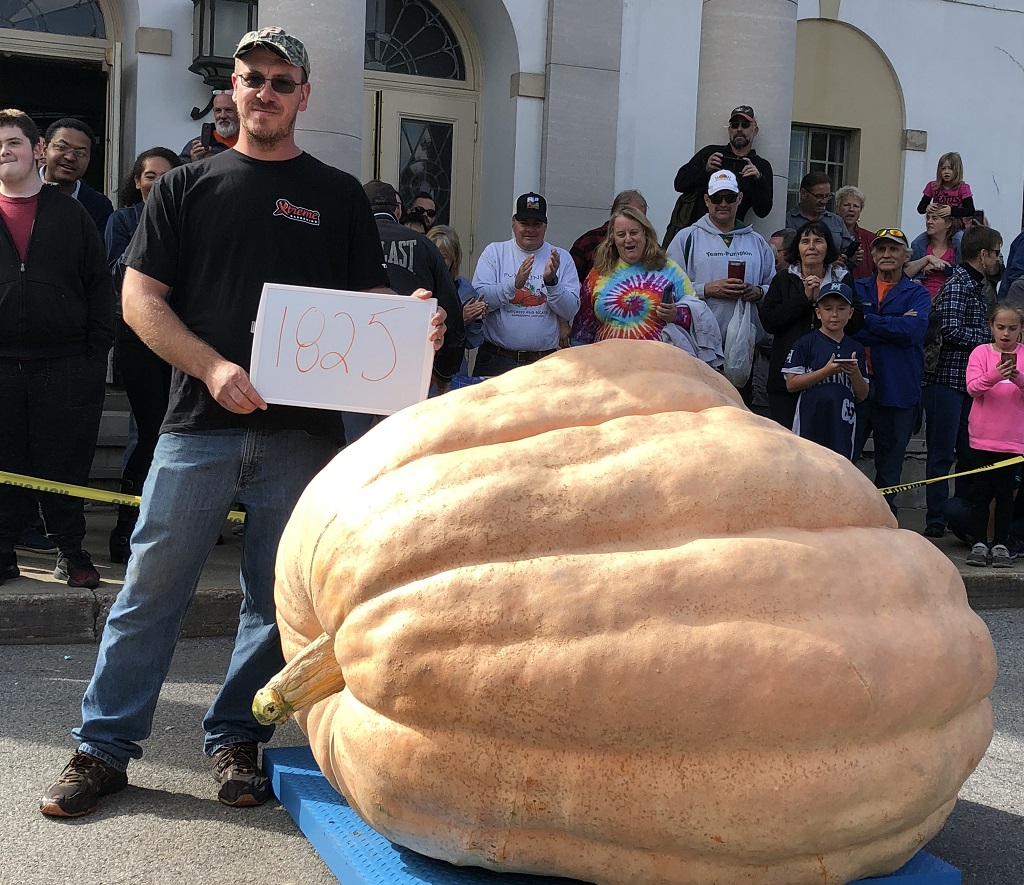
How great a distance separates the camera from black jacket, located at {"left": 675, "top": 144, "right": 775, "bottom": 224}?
27.8ft

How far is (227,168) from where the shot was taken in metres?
3.47

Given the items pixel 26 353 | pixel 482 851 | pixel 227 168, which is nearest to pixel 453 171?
pixel 26 353

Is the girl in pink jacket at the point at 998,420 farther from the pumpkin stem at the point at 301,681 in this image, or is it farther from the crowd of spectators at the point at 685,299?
the pumpkin stem at the point at 301,681

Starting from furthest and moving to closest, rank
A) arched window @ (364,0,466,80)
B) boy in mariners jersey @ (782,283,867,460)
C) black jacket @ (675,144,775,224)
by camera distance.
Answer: arched window @ (364,0,466,80), black jacket @ (675,144,775,224), boy in mariners jersey @ (782,283,867,460)

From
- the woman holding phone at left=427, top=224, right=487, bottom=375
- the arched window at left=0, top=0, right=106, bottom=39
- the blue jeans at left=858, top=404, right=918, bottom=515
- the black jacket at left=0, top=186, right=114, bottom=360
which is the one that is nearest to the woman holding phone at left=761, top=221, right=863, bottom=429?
the blue jeans at left=858, top=404, right=918, bottom=515

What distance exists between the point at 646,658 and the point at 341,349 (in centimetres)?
151

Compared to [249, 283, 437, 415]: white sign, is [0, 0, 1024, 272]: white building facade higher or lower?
higher

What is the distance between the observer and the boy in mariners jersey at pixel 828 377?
6961mm

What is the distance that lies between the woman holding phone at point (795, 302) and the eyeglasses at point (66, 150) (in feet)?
13.7

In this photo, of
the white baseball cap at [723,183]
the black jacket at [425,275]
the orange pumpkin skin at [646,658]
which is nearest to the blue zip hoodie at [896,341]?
the white baseball cap at [723,183]

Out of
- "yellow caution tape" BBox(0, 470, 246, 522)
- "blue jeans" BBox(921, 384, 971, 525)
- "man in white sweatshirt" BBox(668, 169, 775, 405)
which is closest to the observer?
"yellow caution tape" BBox(0, 470, 246, 522)

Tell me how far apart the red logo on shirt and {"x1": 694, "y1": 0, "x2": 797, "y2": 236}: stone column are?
6.08 metres

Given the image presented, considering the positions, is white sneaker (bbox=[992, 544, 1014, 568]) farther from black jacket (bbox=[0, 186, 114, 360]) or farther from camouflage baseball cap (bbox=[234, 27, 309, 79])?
camouflage baseball cap (bbox=[234, 27, 309, 79])

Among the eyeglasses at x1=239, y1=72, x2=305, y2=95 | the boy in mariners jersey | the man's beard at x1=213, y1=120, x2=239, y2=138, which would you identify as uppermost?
the man's beard at x1=213, y1=120, x2=239, y2=138
